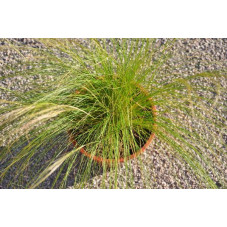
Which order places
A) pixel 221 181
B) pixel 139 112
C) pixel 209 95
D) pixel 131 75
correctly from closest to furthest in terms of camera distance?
1. pixel 131 75
2. pixel 139 112
3. pixel 221 181
4. pixel 209 95

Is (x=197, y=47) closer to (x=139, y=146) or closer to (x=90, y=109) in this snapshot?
(x=139, y=146)

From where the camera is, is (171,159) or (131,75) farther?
(171,159)

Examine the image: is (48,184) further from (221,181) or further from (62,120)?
(221,181)

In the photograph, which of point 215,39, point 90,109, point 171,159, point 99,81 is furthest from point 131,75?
point 215,39

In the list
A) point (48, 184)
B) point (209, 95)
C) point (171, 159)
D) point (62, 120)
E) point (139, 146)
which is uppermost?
point (209, 95)

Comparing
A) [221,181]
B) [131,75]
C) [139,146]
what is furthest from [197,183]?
[131,75]

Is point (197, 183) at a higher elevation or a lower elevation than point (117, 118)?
lower

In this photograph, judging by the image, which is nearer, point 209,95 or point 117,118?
point 117,118

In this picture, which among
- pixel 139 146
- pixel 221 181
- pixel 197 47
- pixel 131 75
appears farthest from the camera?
pixel 197 47

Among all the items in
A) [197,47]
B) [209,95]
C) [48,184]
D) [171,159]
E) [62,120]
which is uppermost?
[197,47]
